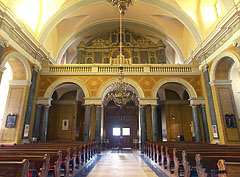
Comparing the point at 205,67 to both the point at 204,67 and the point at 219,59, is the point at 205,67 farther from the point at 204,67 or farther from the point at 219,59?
the point at 219,59

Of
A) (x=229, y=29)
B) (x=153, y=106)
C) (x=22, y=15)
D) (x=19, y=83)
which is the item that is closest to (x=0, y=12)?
(x=22, y=15)

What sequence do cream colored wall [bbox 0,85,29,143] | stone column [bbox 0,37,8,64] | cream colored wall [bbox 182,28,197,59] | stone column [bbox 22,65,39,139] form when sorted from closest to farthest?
stone column [bbox 0,37,8,64] < cream colored wall [bbox 0,85,29,143] < stone column [bbox 22,65,39,139] < cream colored wall [bbox 182,28,197,59]

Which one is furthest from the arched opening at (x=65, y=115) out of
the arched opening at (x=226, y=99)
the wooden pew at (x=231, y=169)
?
the wooden pew at (x=231, y=169)

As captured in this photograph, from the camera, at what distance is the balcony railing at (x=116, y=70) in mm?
10820

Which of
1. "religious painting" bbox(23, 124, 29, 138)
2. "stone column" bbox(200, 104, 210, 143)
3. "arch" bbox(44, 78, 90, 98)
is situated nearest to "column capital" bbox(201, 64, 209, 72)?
"stone column" bbox(200, 104, 210, 143)

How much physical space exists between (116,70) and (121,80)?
2812 mm

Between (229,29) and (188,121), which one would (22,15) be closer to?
(229,29)

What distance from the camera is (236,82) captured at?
36.1 ft

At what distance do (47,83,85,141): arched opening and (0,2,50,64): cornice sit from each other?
3.74m

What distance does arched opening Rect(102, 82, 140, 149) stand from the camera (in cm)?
1573

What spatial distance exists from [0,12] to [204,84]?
11.4 m

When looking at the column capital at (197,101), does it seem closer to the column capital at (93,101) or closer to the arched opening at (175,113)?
the arched opening at (175,113)

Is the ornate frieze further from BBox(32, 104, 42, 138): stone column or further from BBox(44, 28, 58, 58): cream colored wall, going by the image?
BBox(32, 104, 42, 138): stone column

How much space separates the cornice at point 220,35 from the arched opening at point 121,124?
24.2ft
